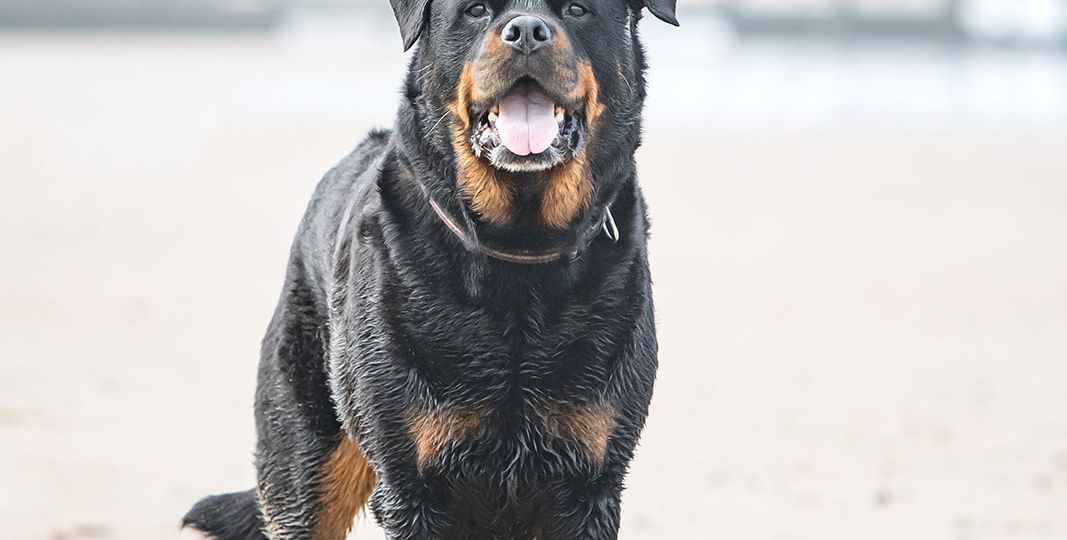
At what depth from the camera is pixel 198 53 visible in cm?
2328

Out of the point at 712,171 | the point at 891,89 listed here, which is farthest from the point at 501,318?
the point at 891,89

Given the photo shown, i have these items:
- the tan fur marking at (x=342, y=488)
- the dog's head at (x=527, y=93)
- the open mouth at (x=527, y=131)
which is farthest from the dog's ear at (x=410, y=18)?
the tan fur marking at (x=342, y=488)

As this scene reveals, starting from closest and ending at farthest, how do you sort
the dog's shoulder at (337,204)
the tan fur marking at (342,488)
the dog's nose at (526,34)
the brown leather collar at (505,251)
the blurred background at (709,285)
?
the dog's nose at (526,34) → the brown leather collar at (505,251) → the dog's shoulder at (337,204) → the tan fur marking at (342,488) → the blurred background at (709,285)

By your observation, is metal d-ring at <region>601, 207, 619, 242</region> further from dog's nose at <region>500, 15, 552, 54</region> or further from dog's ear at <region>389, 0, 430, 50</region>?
dog's ear at <region>389, 0, 430, 50</region>

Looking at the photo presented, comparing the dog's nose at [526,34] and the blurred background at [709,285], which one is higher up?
Result: the dog's nose at [526,34]

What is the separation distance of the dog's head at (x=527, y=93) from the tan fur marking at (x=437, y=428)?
1.47 ft

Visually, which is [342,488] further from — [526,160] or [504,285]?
[526,160]

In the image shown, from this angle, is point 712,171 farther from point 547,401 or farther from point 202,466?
point 547,401

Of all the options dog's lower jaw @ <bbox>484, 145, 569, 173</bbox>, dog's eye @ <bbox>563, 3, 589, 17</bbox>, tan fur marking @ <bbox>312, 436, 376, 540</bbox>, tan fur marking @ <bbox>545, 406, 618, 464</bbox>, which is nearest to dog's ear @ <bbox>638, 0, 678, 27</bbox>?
dog's eye @ <bbox>563, 3, 589, 17</bbox>

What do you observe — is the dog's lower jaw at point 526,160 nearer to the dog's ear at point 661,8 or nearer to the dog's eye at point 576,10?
the dog's eye at point 576,10

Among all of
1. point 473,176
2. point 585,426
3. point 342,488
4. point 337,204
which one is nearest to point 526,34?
point 473,176

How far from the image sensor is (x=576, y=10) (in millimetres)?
3885

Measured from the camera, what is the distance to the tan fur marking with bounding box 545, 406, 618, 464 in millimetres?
3787

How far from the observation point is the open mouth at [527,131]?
12.3 ft
